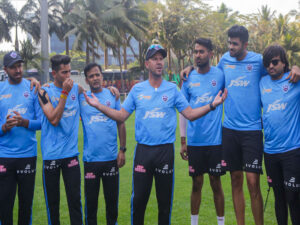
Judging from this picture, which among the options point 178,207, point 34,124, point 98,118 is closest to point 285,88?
point 98,118

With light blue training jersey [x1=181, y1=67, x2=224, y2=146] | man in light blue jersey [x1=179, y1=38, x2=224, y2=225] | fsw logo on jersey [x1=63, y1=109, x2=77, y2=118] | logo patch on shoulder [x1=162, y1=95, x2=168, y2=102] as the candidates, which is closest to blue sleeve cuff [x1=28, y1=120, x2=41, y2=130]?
fsw logo on jersey [x1=63, y1=109, x2=77, y2=118]

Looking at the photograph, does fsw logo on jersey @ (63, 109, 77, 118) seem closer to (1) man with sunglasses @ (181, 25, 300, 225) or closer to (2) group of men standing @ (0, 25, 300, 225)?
(2) group of men standing @ (0, 25, 300, 225)

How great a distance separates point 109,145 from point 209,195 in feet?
12.0

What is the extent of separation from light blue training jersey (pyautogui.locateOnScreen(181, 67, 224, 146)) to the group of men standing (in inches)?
0.6

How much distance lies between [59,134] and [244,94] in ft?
8.86

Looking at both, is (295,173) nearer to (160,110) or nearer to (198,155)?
(198,155)

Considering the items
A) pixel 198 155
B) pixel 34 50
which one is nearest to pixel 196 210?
pixel 198 155

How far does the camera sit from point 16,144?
5359mm

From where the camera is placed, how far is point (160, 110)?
16.9 feet

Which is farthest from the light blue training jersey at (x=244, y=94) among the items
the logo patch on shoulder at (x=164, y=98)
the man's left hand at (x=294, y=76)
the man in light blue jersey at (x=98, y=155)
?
the man in light blue jersey at (x=98, y=155)

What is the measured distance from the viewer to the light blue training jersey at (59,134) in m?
5.36

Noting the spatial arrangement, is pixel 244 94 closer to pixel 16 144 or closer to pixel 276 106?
pixel 276 106

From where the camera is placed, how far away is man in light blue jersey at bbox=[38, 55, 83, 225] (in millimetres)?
5359

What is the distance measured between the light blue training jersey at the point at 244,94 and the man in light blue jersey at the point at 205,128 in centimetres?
22
